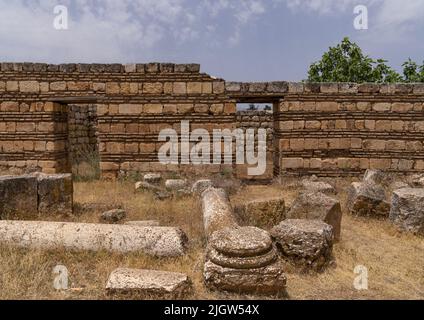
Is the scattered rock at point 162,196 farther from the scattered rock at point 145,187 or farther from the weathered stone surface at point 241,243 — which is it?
the weathered stone surface at point 241,243

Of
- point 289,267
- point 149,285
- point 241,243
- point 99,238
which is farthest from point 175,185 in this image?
point 149,285

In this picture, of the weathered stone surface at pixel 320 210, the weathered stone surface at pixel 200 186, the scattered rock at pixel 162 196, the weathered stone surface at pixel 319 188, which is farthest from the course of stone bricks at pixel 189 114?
the weathered stone surface at pixel 320 210

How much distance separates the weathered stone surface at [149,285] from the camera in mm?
3375

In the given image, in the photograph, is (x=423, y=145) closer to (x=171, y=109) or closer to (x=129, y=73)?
(x=171, y=109)

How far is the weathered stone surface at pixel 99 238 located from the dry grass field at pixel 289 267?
10cm

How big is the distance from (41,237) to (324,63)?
18239mm

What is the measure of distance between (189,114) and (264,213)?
15.3ft

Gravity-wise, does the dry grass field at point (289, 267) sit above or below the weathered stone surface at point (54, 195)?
below

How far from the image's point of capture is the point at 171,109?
31.4 ft

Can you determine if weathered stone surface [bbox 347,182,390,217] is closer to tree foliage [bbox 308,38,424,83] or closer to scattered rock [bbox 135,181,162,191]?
scattered rock [bbox 135,181,162,191]

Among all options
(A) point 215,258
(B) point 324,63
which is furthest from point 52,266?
(B) point 324,63

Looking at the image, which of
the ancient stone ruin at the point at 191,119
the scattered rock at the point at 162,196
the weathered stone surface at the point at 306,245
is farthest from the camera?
the ancient stone ruin at the point at 191,119

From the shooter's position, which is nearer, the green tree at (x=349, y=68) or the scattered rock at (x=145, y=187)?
the scattered rock at (x=145, y=187)
